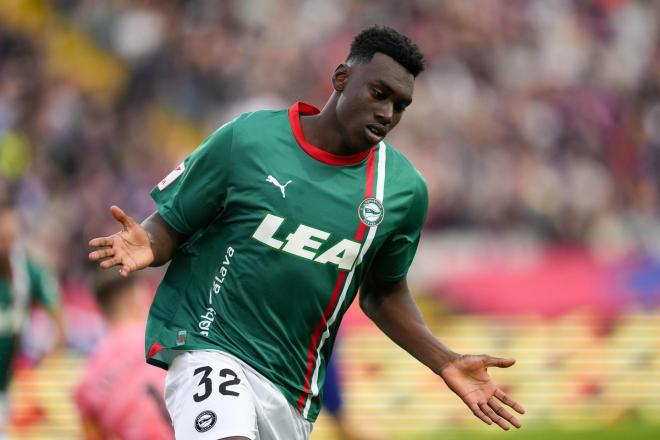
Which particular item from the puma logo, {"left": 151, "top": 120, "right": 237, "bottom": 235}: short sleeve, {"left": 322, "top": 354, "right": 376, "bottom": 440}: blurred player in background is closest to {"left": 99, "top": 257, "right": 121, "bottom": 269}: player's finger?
{"left": 151, "top": 120, "right": 237, "bottom": 235}: short sleeve

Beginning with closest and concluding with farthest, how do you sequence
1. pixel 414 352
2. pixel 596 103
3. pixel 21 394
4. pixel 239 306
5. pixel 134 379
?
pixel 239 306, pixel 414 352, pixel 134 379, pixel 21 394, pixel 596 103

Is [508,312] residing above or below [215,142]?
above

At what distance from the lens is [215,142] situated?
16.7ft

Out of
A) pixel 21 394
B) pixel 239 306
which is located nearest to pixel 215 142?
pixel 239 306

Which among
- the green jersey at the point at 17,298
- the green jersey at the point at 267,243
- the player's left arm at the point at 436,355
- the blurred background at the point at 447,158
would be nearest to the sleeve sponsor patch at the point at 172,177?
the green jersey at the point at 267,243

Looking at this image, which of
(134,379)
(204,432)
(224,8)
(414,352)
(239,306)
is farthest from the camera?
(224,8)

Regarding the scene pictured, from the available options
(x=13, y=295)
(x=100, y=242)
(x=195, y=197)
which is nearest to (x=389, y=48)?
(x=195, y=197)

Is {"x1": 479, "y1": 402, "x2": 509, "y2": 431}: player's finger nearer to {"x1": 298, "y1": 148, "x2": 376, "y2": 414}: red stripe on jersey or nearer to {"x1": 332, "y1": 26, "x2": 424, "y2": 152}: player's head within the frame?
{"x1": 298, "y1": 148, "x2": 376, "y2": 414}: red stripe on jersey

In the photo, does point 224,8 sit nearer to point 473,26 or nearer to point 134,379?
point 473,26

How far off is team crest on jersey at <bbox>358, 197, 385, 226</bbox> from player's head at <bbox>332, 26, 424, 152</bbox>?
0.74 ft

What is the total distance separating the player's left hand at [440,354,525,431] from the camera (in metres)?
5.07

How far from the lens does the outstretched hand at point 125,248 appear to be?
15.1ft

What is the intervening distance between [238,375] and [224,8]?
1285cm

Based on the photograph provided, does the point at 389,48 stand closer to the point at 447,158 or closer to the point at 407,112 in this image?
the point at 447,158
